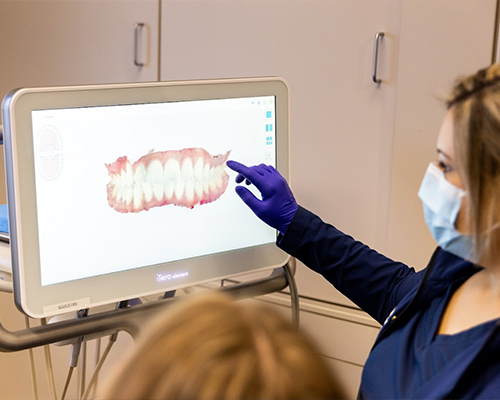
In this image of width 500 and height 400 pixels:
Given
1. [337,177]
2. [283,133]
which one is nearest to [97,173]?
[283,133]

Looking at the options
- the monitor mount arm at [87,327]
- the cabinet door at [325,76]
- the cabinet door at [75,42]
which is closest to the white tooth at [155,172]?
the monitor mount arm at [87,327]

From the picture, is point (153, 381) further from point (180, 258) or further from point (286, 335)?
point (180, 258)

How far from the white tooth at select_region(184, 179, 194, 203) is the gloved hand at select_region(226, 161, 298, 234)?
0.09 m

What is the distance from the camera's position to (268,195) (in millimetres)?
Answer: 1344

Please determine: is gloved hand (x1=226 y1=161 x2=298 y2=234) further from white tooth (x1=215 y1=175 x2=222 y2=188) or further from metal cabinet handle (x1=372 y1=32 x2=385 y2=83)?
metal cabinet handle (x1=372 y1=32 x2=385 y2=83)

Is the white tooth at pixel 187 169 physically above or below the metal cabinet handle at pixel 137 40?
below

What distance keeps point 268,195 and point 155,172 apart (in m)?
0.24

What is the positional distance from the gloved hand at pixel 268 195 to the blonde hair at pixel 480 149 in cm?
45

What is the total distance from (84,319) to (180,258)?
221mm

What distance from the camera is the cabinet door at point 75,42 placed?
2.13 m

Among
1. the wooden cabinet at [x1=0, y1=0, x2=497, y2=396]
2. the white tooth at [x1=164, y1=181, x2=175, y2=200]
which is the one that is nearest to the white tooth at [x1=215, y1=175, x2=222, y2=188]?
the white tooth at [x1=164, y1=181, x2=175, y2=200]

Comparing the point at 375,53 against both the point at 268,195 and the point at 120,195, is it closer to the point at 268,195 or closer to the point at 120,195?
the point at 268,195

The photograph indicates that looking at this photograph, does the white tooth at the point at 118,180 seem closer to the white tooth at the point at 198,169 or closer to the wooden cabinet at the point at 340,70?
the white tooth at the point at 198,169

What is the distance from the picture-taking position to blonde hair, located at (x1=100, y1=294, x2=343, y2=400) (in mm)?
543
